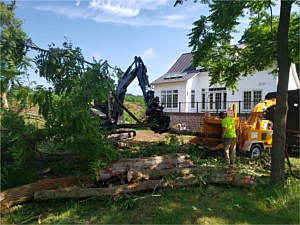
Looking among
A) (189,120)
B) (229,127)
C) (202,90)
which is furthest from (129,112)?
(202,90)

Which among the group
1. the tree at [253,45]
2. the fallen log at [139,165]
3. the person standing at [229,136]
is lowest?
the fallen log at [139,165]

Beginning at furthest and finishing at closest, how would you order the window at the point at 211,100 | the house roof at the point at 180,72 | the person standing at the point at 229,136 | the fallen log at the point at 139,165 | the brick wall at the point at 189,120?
the house roof at the point at 180,72 → the window at the point at 211,100 → the brick wall at the point at 189,120 → the person standing at the point at 229,136 → the fallen log at the point at 139,165

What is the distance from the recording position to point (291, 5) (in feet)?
21.3

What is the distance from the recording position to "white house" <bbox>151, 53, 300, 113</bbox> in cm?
2477

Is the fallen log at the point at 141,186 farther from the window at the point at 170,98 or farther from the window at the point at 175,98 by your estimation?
the window at the point at 175,98

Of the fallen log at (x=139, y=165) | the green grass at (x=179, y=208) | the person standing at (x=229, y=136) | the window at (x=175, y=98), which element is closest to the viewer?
the green grass at (x=179, y=208)

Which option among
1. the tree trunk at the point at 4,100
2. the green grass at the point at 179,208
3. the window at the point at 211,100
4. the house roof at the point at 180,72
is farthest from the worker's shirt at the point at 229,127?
the house roof at the point at 180,72

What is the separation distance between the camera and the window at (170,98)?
1221 inches

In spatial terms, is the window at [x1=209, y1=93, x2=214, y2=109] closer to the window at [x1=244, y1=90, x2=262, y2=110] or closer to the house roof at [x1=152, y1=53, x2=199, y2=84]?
the house roof at [x1=152, y1=53, x2=199, y2=84]

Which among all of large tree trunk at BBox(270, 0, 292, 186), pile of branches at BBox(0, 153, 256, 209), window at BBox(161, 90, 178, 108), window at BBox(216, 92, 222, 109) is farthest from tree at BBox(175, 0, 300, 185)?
window at BBox(161, 90, 178, 108)

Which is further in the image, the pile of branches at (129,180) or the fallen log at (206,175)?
the fallen log at (206,175)

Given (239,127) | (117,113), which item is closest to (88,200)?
(239,127)

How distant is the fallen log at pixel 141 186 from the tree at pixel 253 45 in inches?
33.6

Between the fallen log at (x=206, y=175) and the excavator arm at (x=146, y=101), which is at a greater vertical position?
the excavator arm at (x=146, y=101)
